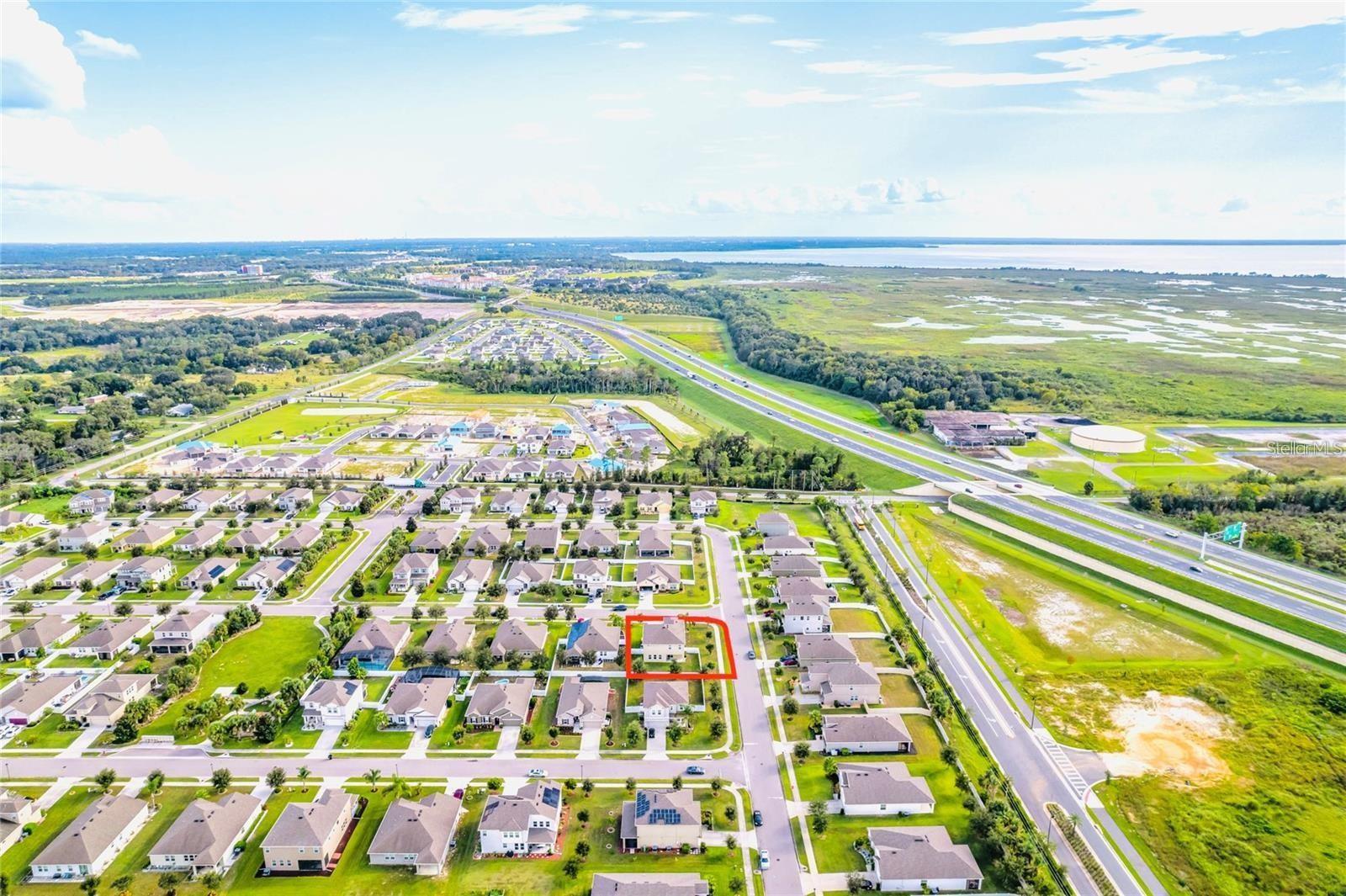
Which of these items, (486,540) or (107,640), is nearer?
(107,640)

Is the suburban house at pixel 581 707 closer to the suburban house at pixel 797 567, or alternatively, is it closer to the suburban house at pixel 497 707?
the suburban house at pixel 497 707

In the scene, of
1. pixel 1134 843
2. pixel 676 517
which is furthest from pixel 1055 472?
pixel 1134 843

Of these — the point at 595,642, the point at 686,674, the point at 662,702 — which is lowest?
the point at 686,674

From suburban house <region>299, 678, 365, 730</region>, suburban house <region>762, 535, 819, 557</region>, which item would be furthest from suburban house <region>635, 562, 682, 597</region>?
suburban house <region>299, 678, 365, 730</region>

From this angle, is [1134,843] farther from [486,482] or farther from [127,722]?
[486,482]

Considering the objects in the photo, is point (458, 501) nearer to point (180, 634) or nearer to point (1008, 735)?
point (180, 634)

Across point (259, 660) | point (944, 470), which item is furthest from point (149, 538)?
point (944, 470)

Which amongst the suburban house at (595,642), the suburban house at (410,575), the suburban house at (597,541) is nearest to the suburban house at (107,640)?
the suburban house at (410,575)
